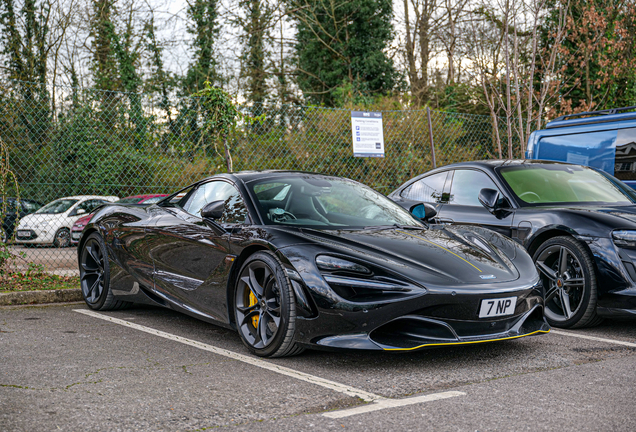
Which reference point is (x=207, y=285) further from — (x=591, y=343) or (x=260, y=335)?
(x=591, y=343)

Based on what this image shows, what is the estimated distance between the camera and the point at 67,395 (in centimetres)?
328

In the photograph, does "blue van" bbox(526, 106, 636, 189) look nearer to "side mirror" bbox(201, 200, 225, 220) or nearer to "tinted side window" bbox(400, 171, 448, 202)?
"tinted side window" bbox(400, 171, 448, 202)

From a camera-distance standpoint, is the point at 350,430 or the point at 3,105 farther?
the point at 3,105

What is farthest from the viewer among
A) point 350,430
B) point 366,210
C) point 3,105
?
point 3,105

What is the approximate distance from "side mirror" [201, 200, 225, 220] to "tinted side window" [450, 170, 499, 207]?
2764mm

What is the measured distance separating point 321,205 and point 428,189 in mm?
2427

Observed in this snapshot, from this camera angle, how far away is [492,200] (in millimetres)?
5863

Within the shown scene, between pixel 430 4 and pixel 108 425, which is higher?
pixel 430 4

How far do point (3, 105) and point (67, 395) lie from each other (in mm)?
7093

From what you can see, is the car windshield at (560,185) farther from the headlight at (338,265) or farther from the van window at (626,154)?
the headlight at (338,265)

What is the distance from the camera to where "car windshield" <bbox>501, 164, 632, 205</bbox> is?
19.4 ft

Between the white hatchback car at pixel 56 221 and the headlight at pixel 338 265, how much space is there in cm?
1188

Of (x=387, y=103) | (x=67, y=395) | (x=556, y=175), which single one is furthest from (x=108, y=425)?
(x=387, y=103)

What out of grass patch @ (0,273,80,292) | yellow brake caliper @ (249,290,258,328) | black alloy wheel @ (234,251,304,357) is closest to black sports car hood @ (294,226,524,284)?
black alloy wheel @ (234,251,304,357)
